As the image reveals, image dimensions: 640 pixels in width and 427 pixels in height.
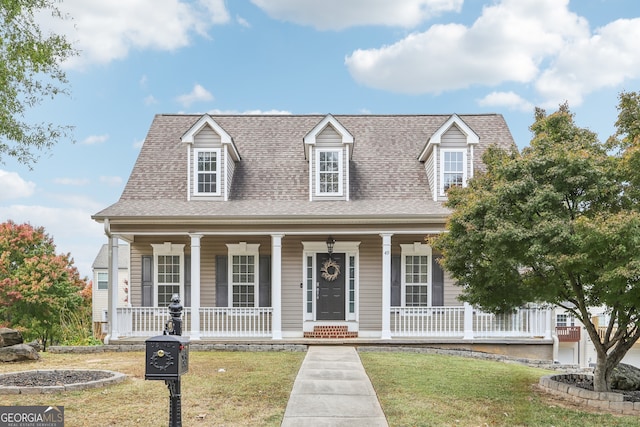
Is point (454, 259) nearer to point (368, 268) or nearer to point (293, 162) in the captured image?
point (368, 268)

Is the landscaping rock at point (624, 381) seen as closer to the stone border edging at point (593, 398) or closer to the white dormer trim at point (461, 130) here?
the stone border edging at point (593, 398)

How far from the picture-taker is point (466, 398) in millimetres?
7980

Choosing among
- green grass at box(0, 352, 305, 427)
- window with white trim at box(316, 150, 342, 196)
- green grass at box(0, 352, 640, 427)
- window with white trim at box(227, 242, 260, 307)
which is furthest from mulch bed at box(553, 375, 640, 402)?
window with white trim at box(227, 242, 260, 307)

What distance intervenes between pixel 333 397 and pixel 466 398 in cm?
193

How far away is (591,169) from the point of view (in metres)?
8.07

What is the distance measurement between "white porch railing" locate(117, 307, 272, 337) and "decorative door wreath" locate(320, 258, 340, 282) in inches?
74.2

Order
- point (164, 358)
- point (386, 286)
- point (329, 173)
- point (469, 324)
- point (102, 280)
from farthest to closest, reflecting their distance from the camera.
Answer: point (102, 280) → point (329, 173) → point (469, 324) → point (386, 286) → point (164, 358)

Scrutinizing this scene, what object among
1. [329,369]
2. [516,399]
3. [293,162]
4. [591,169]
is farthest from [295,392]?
[293,162]

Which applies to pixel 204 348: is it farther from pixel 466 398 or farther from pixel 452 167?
pixel 452 167

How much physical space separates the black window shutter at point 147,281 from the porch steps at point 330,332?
185 inches

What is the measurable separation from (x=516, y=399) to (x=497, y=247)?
7.39ft

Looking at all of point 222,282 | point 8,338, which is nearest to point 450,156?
point 222,282

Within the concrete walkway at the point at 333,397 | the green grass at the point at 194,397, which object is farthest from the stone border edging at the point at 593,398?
the green grass at the point at 194,397

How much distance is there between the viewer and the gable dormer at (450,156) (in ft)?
52.4
